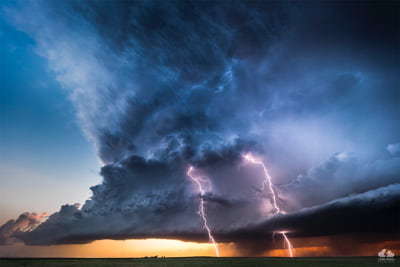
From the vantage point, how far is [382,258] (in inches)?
3570

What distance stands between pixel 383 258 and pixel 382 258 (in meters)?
0.48

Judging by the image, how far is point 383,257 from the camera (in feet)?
301

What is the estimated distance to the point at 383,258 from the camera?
9088cm

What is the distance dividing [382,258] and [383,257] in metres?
1.45

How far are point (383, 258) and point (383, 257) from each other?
1.04 m
